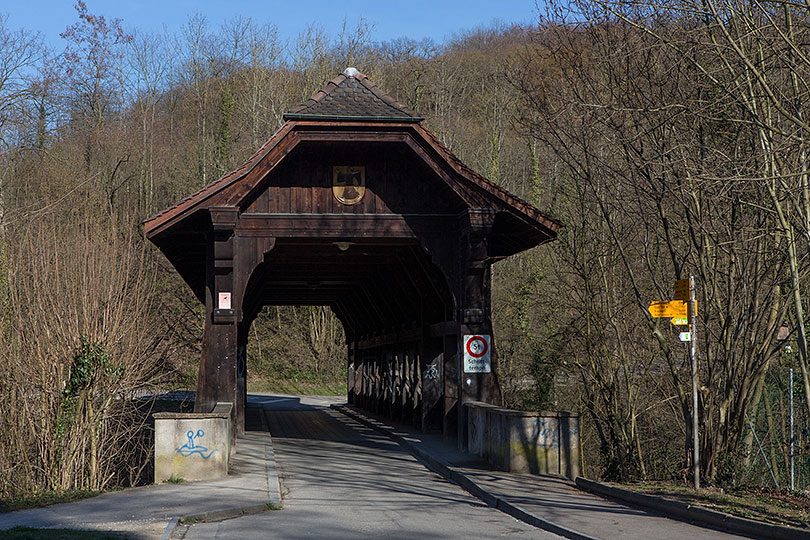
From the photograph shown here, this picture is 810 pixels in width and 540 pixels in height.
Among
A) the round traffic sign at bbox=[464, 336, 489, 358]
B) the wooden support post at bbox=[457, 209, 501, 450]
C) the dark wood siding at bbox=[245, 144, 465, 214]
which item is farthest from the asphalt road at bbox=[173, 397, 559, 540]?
the dark wood siding at bbox=[245, 144, 465, 214]

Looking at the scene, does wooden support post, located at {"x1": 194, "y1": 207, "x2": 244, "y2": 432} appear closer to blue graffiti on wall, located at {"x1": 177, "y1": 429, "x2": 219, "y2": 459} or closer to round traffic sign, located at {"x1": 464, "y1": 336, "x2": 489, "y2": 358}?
blue graffiti on wall, located at {"x1": 177, "y1": 429, "x2": 219, "y2": 459}

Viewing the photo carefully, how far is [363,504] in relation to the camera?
11125mm

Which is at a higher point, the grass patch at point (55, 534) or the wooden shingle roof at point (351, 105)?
the wooden shingle roof at point (351, 105)

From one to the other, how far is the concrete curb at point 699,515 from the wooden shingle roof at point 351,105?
669cm

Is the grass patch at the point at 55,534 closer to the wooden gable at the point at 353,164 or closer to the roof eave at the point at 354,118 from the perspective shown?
the wooden gable at the point at 353,164

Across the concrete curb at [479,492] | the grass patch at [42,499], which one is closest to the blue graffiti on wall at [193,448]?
the grass patch at [42,499]

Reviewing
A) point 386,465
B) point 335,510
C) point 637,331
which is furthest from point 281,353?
point 335,510

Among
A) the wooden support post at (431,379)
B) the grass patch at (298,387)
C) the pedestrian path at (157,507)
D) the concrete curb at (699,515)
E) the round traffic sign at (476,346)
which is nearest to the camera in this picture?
the concrete curb at (699,515)

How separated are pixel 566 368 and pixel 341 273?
605 centimetres

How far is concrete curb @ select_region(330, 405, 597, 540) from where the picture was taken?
889cm

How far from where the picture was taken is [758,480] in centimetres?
2011

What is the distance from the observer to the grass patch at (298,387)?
4572 cm

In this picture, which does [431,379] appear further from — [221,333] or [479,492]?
[479,492]

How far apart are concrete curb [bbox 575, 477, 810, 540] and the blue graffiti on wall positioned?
5.16 metres
